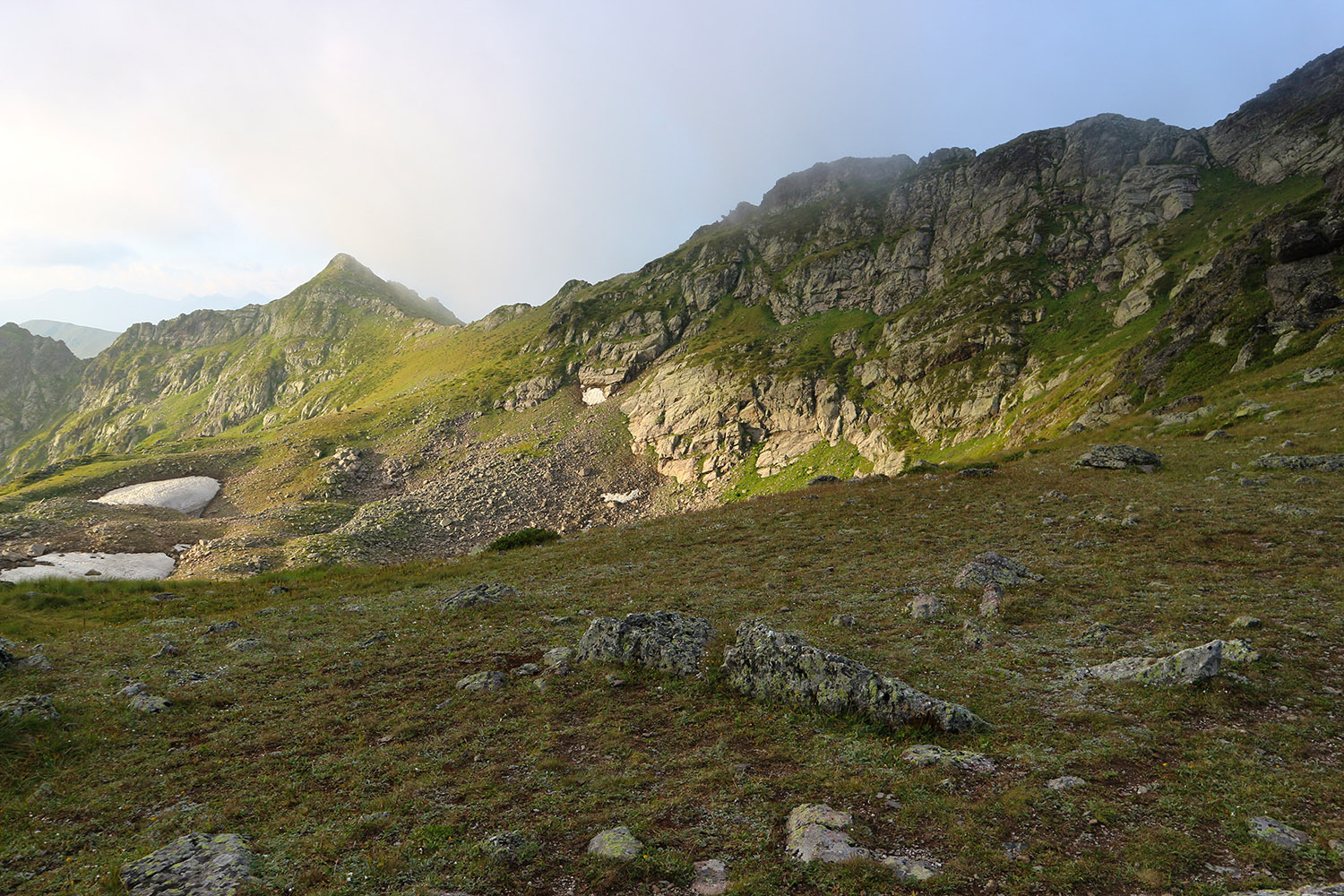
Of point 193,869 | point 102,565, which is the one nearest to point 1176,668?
point 193,869

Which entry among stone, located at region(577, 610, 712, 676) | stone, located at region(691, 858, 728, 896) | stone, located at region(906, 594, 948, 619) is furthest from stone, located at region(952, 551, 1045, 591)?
stone, located at region(691, 858, 728, 896)

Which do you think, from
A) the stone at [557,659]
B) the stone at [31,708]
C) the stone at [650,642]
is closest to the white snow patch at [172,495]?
the stone at [31,708]

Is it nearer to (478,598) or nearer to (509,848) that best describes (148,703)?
(478,598)

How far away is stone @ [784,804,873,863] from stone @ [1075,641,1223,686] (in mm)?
7625

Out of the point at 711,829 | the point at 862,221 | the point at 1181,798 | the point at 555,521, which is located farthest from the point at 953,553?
the point at 862,221

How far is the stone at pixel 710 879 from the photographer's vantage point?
6187 millimetres

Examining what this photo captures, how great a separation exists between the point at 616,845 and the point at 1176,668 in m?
11.4

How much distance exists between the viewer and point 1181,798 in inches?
276

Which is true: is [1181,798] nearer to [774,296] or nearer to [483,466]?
[483,466]

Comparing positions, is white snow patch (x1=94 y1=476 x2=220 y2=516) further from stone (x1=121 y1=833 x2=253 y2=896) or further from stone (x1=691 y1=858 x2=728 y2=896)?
stone (x1=691 y1=858 x2=728 y2=896)

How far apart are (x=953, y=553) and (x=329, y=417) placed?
156 meters

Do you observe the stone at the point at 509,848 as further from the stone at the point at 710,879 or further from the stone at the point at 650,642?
the stone at the point at 650,642

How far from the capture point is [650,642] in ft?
46.1

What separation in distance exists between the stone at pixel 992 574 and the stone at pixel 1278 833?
10731mm
